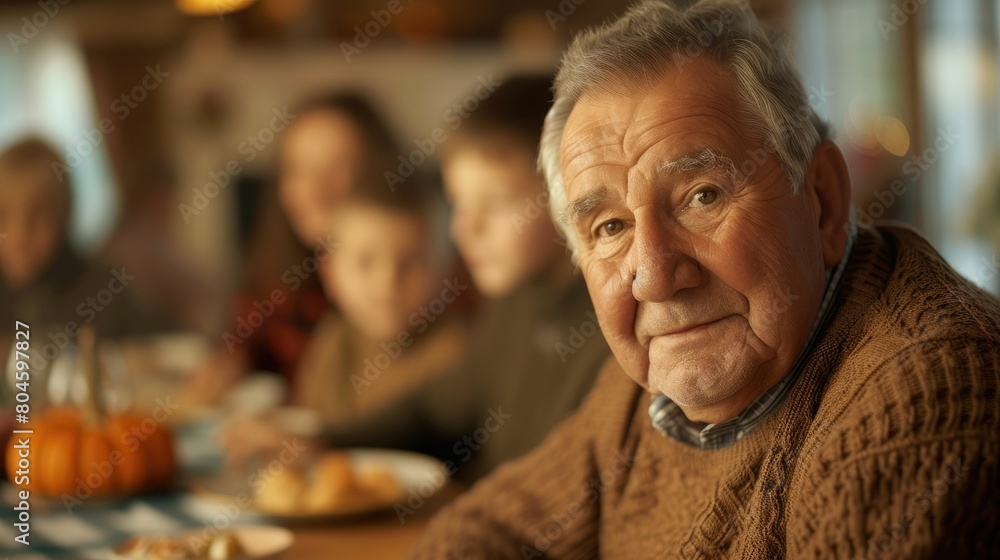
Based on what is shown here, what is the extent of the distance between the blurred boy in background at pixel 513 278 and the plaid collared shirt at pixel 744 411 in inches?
26.2

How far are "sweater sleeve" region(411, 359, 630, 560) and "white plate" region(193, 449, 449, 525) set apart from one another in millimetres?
247

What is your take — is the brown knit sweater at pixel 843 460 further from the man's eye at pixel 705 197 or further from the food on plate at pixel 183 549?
the food on plate at pixel 183 549

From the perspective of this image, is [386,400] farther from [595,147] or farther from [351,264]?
[595,147]

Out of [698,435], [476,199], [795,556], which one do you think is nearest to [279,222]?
[476,199]

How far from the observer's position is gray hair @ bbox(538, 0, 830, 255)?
2.98 feet

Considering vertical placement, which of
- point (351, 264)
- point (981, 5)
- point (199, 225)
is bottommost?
point (199, 225)

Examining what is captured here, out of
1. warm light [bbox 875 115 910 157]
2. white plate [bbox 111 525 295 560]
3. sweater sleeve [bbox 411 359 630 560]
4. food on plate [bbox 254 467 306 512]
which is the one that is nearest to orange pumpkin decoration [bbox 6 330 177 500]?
food on plate [bbox 254 467 306 512]

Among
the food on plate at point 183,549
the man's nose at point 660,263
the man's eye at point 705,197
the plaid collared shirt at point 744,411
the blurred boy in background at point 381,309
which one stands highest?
the man's eye at point 705,197

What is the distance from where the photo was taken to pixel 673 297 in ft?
2.95

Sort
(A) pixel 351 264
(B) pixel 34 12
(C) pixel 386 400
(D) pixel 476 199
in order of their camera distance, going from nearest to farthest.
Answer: (D) pixel 476 199 → (C) pixel 386 400 → (A) pixel 351 264 → (B) pixel 34 12

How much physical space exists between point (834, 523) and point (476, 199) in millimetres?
1425

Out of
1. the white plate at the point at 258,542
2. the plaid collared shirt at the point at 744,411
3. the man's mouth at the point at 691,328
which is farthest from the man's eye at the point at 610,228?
the white plate at the point at 258,542

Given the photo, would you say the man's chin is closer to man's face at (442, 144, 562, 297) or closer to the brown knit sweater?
the brown knit sweater

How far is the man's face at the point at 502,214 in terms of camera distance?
1989 mm
